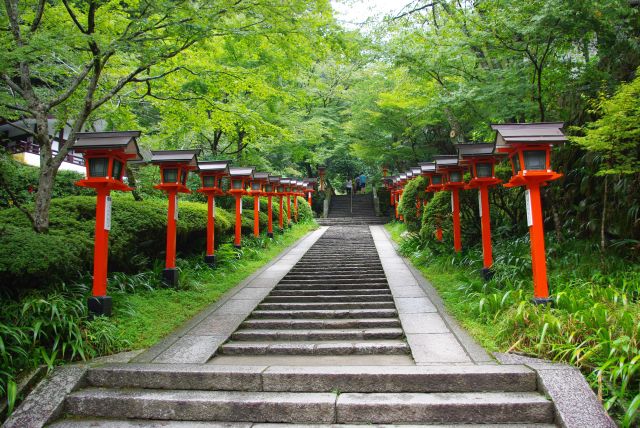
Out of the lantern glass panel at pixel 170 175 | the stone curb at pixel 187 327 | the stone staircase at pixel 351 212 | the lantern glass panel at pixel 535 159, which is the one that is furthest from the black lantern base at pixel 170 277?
the stone staircase at pixel 351 212

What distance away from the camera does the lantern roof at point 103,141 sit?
19.7ft

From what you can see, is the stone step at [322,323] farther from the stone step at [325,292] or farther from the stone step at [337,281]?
the stone step at [337,281]

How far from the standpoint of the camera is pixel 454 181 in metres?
9.43

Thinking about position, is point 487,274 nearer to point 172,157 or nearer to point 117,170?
point 172,157

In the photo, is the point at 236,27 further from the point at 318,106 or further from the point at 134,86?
the point at 318,106

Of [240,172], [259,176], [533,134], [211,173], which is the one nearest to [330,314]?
[533,134]

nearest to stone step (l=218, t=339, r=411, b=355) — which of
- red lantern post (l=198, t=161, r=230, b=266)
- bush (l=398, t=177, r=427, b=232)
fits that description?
red lantern post (l=198, t=161, r=230, b=266)

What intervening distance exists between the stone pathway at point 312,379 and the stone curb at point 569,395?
0.33 ft

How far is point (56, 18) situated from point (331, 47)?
4847mm

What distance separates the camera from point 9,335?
4.60 metres

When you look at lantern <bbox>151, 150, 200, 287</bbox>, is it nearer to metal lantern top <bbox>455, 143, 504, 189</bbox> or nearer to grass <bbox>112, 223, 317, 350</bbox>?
grass <bbox>112, 223, 317, 350</bbox>

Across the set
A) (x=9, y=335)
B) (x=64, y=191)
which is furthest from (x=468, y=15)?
(x=64, y=191)

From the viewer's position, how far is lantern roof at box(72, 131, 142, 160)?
6004 millimetres

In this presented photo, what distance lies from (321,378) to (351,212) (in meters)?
24.7
